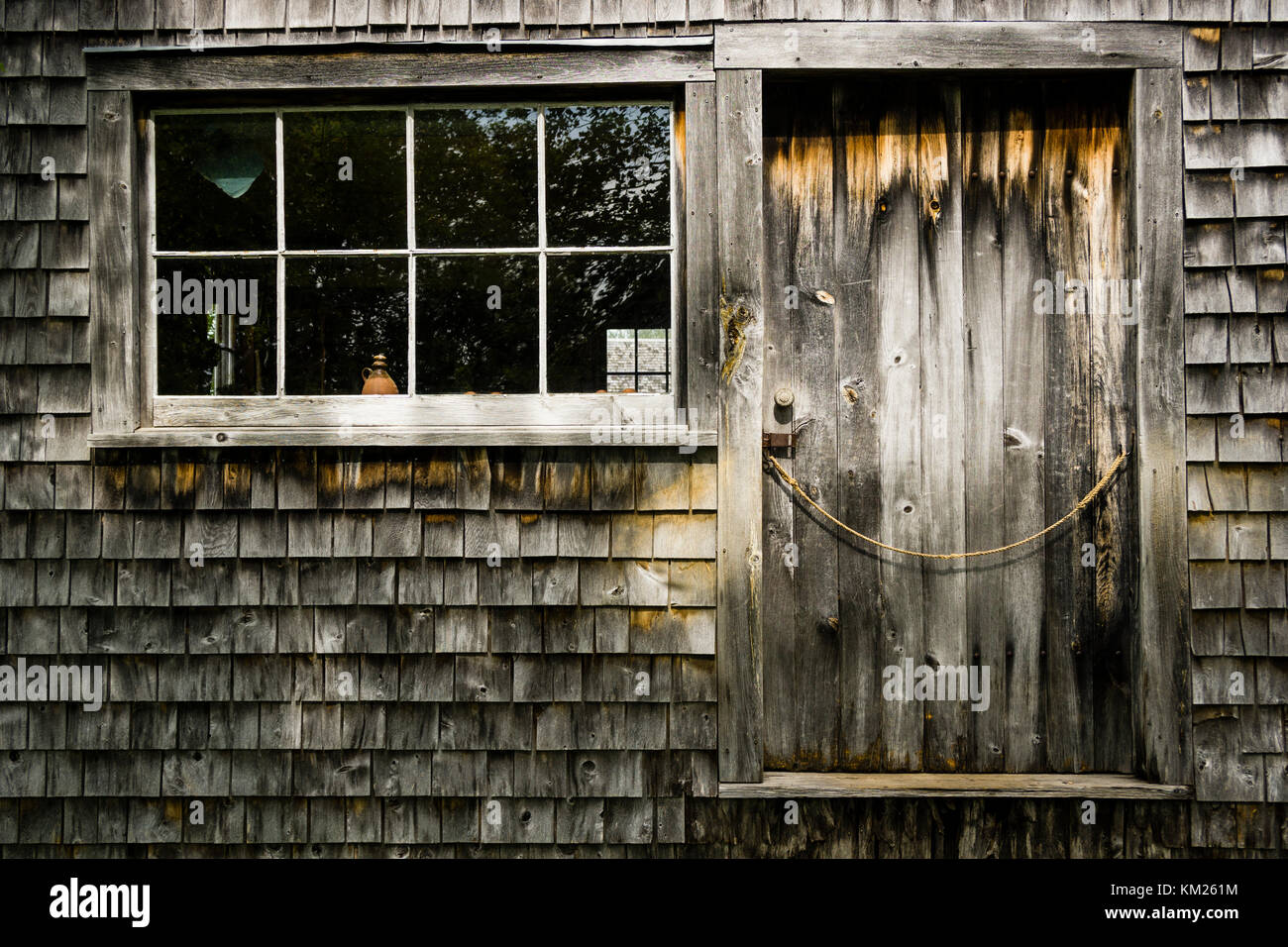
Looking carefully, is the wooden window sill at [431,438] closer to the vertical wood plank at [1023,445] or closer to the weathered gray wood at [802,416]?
the weathered gray wood at [802,416]

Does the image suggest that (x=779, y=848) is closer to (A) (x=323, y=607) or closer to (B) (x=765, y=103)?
(A) (x=323, y=607)

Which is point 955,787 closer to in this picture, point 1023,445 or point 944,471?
point 944,471

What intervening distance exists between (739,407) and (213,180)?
1896mm

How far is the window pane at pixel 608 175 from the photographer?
2332 mm

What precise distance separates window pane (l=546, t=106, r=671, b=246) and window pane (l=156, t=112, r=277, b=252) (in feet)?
3.12

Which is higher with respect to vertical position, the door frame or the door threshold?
the door frame

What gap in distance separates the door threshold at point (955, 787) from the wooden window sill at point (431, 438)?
1088 mm

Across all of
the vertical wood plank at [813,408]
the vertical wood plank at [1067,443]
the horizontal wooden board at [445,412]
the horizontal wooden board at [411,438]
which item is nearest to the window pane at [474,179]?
the horizontal wooden board at [445,412]

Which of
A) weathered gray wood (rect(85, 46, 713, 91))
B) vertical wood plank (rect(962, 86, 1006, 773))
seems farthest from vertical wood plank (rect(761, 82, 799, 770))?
vertical wood plank (rect(962, 86, 1006, 773))

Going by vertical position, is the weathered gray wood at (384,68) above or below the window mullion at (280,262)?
above

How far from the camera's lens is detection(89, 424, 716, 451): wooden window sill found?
2.23 metres

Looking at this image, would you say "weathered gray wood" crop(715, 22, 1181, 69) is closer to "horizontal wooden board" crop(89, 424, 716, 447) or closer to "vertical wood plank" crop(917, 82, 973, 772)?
"vertical wood plank" crop(917, 82, 973, 772)

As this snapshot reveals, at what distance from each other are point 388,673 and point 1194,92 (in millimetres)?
3132

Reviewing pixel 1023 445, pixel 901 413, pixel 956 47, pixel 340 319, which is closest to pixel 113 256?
pixel 340 319
